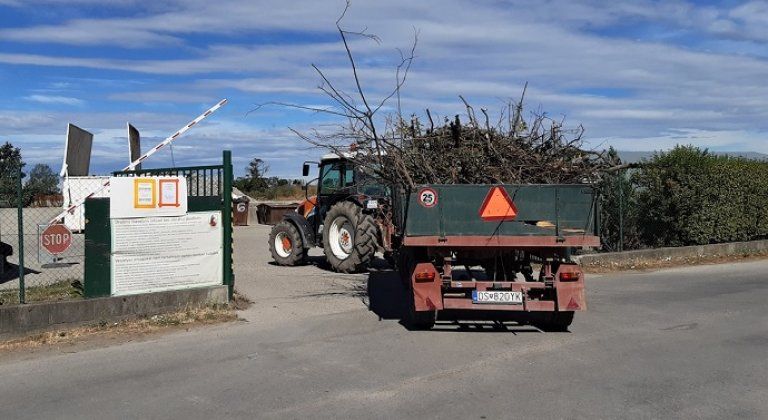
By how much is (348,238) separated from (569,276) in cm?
720

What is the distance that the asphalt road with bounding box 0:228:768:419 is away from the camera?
5871 mm

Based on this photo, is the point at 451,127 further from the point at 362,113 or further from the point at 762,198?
the point at 762,198

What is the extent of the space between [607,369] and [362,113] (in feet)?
15.8

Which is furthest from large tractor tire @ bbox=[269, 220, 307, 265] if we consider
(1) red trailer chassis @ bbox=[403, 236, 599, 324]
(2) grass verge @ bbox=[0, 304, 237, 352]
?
(1) red trailer chassis @ bbox=[403, 236, 599, 324]

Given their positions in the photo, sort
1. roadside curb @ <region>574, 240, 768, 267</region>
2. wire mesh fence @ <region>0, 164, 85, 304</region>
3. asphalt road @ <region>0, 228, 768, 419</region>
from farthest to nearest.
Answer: roadside curb @ <region>574, 240, 768, 267</region> → wire mesh fence @ <region>0, 164, 85, 304</region> → asphalt road @ <region>0, 228, 768, 419</region>

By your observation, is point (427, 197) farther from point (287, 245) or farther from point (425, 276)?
point (287, 245)

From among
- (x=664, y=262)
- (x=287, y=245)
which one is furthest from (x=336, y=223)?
(x=664, y=262)

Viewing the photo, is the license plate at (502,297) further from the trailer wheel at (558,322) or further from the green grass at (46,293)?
the green grass at (46,293)

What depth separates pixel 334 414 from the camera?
18.7 ft

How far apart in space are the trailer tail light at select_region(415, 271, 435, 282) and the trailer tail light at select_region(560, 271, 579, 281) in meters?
1.53

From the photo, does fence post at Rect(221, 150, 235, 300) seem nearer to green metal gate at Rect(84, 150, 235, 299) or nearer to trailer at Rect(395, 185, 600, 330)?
green metal gate at Rect(84, 150, 235, 299)

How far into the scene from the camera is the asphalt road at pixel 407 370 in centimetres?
587

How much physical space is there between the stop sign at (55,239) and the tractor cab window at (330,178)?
21.6ft

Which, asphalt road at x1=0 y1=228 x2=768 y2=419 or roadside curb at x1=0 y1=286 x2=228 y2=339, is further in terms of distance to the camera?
roadside curb at x1=0 y1=286 x2=228 y2=339
